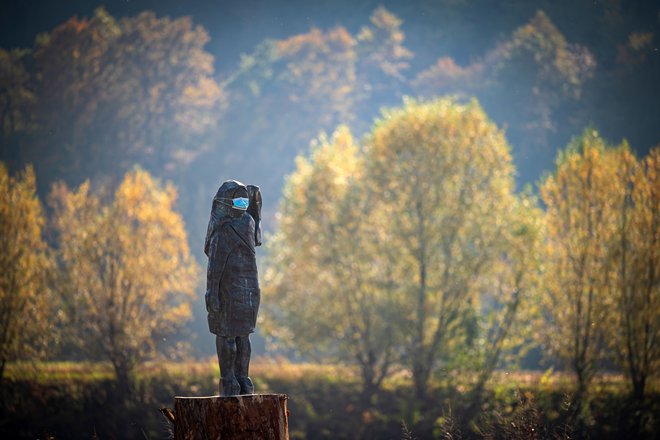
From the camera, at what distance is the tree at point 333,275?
25266 mm

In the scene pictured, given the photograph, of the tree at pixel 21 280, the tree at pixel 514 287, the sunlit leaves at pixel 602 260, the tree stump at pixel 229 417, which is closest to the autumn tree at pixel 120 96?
the tree at pixel 21 280

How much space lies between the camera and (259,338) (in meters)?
45.6

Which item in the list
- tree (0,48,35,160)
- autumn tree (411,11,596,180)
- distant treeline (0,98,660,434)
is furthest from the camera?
autumn tree (411,11,596,180)

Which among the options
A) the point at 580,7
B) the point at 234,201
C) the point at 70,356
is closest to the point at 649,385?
the point at 234,201

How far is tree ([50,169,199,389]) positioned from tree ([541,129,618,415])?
12.6m

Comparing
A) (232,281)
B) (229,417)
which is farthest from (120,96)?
(229,417)

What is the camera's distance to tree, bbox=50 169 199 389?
977 inches

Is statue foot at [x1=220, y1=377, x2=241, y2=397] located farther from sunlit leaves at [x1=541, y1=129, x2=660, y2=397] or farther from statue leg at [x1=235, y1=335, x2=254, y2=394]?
sunlit leaves at [x1=541, y1=129, x2=660, y2=397]

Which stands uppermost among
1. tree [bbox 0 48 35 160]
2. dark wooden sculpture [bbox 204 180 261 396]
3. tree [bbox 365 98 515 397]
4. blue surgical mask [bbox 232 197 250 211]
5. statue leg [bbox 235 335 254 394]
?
tree [bbox 0 48 35 160]

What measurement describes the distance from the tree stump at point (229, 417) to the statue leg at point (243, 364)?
1237 mm

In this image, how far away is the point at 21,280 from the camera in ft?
80.1

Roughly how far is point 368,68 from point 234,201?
49777 millimetres

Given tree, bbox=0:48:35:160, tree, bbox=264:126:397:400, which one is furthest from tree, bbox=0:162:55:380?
tree, bbox=0:48:35:160

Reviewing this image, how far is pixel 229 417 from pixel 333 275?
673 inches
